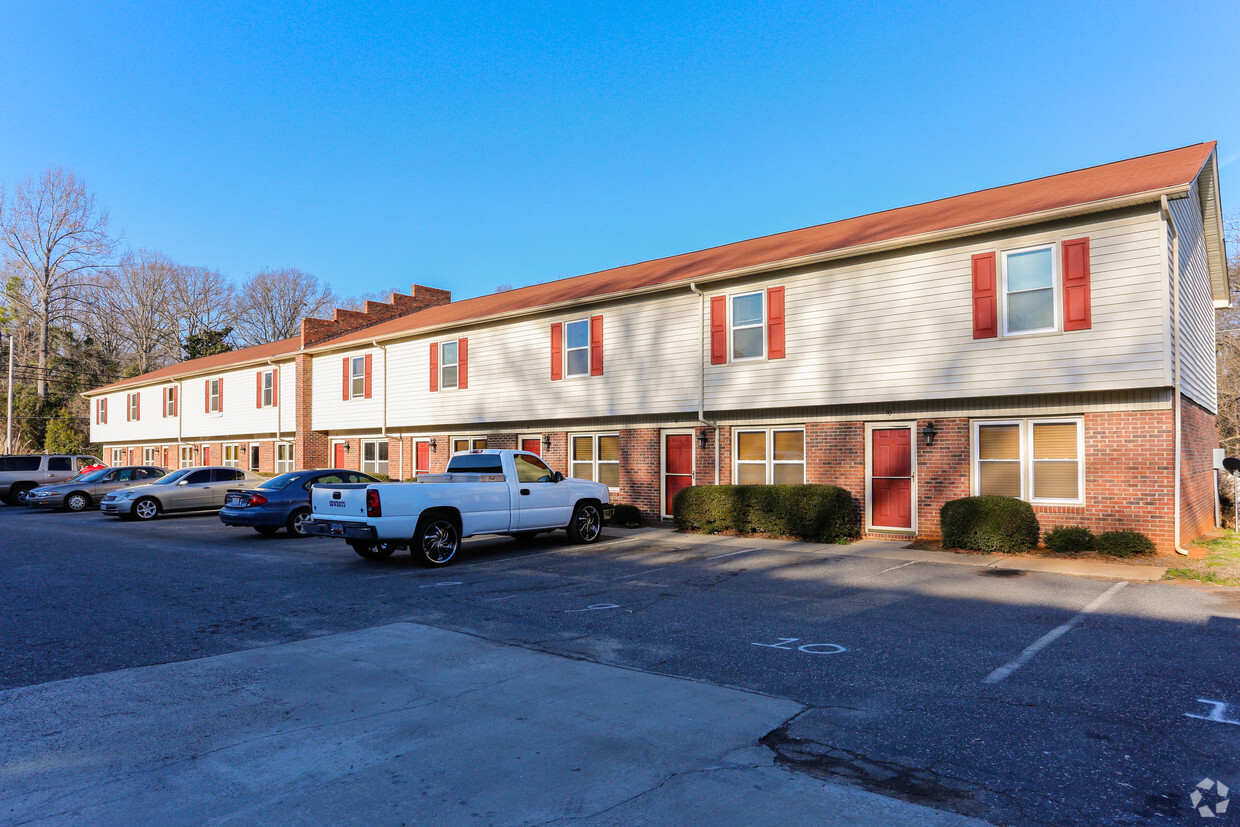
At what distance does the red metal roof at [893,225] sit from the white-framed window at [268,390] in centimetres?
874

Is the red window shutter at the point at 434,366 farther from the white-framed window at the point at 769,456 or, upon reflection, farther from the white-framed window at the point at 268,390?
the white-framed window at the point at 769,456

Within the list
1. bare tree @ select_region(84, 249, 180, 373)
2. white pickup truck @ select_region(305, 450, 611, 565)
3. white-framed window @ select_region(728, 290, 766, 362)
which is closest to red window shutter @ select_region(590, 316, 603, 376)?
white-framed window @ select_region(728, 290, 766, 362)

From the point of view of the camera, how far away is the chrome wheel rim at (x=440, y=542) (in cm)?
1239

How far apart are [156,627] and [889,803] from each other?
7.40m

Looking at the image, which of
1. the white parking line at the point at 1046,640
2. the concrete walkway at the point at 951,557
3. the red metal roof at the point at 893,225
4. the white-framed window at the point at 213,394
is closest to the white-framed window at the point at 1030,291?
the red metal roof at the point at 893,225

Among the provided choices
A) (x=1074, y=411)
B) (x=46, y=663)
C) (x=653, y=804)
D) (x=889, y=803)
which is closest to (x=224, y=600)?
(x=46, y=663)

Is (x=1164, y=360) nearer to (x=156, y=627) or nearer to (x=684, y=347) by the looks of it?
(x=684, y=347)

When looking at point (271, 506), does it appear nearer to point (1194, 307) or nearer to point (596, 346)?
point (596, 346)

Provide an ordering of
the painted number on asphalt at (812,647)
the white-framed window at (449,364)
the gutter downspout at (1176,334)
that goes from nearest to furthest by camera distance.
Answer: the painted number on asphalt at (812,647), the gutter downspout at (1176,334), the white-framed window at (449,364)

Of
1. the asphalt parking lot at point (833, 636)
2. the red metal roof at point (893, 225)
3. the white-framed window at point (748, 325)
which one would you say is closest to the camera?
the asphalt parking lot at point (833, 636)

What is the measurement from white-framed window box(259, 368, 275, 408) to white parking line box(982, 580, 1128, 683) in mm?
30413

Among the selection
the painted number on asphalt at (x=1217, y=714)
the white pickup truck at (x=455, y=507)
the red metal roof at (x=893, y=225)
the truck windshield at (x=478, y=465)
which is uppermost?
the red metal roof at (x=893, y=225)

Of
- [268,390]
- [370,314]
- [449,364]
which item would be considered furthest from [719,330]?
[268,390]

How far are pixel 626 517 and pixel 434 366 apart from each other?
9.67 meters
